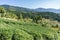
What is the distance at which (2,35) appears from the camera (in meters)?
5.73

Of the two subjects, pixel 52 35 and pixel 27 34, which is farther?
pixel 52 35

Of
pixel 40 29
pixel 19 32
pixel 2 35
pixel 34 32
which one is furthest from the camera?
pixel 40 29

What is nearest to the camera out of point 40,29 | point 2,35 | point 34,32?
point 2,35

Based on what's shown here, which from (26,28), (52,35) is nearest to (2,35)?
(26,28)

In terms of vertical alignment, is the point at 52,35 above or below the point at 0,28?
below

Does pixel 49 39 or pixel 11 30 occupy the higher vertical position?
pixel 11 30

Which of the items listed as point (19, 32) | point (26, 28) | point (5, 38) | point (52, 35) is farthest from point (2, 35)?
point (52, 35)

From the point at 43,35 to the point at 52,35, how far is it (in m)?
0.54

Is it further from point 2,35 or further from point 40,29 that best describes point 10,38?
point 40,29

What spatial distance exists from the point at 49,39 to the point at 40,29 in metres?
0.50

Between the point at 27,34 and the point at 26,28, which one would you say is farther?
the point at 26,28

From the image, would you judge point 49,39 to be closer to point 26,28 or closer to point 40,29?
point 40,29

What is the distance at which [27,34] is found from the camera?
6.39m

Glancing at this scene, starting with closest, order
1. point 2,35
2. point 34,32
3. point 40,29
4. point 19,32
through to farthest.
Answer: point 2,35 → point 19,32 → point 34,32 → point 40,29
